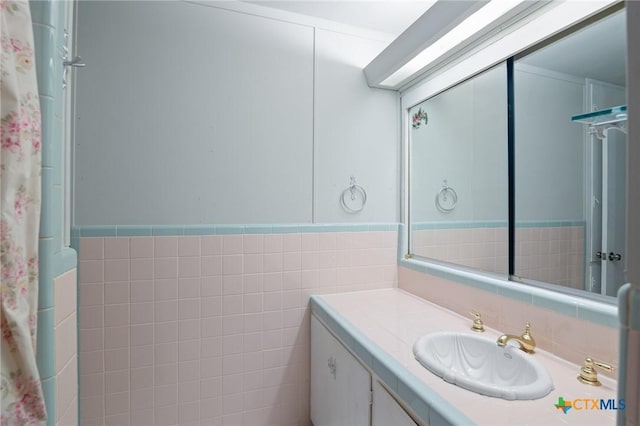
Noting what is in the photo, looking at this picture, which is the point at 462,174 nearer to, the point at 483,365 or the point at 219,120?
the point at 483,365

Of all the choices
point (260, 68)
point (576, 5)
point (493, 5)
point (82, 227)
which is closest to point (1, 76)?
point (82, 227)

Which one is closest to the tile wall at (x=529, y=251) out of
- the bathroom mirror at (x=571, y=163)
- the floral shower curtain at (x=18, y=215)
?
the bathroom mirror at (x=571, y=163)

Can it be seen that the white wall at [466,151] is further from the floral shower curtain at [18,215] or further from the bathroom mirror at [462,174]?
the floral shower curtain at [18,215]

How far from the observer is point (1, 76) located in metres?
0.53

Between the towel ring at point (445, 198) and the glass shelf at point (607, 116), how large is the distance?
78cm

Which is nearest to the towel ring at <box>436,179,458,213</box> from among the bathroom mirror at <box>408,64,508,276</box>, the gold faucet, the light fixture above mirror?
the bathroom mirror at <box>408,64,508,276</box>

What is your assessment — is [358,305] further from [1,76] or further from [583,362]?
[1,76]

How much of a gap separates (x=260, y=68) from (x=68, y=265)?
4.45 ft

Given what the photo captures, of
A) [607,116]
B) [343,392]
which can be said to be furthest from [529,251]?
[343,392]

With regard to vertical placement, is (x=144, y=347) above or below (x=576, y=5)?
below

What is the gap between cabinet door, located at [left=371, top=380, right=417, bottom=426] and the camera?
38.2 inches

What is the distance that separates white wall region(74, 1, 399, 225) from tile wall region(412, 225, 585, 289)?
0.47 m

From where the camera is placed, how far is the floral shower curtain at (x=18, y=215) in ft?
1.77

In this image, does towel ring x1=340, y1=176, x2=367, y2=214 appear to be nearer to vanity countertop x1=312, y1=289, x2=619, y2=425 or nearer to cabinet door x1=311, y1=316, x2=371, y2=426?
vanity countertop x1=312, y1=289, x2=619, y2=425
